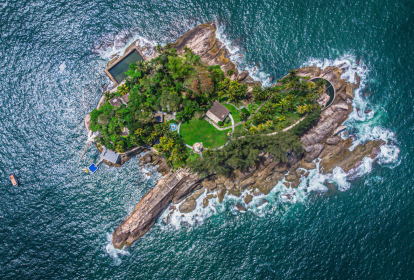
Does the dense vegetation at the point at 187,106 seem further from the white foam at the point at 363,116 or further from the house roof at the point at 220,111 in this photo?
the white foam at the point at 363,116

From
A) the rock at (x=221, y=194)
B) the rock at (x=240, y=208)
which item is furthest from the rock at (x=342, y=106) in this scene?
the rock at (x=221, y=194)

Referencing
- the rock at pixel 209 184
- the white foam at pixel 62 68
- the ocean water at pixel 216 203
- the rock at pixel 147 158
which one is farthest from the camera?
the white foam at pixel 62 68

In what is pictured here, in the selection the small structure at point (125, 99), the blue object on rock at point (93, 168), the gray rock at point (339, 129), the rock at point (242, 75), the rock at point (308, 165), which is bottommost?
the rock at point (308, 165)

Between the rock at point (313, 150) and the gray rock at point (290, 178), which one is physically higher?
the rock at point (313, 150)

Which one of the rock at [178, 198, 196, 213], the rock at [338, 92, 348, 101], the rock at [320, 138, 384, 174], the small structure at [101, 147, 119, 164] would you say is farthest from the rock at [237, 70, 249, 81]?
the small structure at [101, 147, 119, 164]

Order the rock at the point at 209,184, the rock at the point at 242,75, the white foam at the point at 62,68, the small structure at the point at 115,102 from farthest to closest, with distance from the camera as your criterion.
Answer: the white foam at the point at 62,68, the rock at the point at 242,75, the small structure at the point at 115,102, the rock at the point at 209,184
